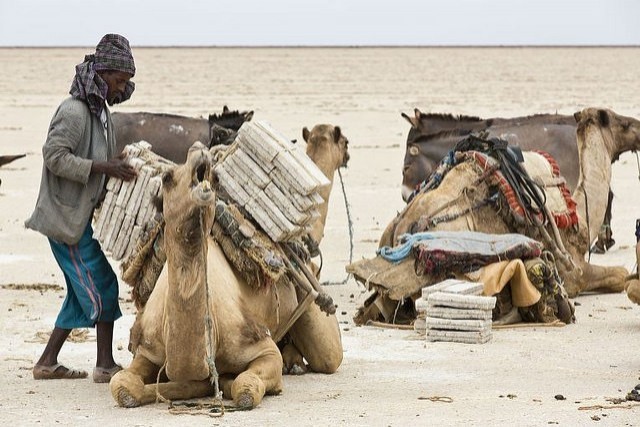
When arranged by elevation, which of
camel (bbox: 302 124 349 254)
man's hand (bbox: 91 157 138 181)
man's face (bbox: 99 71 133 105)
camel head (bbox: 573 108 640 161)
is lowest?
man's hand (bbox: 91 157 138 181)

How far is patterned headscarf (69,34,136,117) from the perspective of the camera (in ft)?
27.8

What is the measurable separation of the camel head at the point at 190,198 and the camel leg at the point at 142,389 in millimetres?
923

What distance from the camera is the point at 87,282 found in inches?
337

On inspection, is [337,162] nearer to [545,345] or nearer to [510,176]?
[510,176]

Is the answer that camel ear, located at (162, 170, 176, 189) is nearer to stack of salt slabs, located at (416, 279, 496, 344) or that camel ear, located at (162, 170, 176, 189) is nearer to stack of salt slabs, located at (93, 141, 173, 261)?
stack of salt slabs, located at (93, 141, 173, 261)

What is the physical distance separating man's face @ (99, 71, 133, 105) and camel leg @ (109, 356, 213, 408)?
1.68 meters

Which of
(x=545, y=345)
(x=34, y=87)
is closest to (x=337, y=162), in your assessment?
(x=545, y=345)

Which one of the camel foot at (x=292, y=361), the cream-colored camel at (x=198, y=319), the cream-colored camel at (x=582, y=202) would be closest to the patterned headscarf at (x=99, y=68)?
the cream-colored camel at (x=198, y=319)

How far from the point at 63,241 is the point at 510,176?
458 cm

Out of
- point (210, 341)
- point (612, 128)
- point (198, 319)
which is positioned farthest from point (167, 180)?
point (612, 128)

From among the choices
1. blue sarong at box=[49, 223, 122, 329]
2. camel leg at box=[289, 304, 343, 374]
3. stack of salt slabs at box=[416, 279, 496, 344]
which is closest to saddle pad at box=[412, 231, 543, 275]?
stack of salt slabs at box=[416, 279, 496, 344]

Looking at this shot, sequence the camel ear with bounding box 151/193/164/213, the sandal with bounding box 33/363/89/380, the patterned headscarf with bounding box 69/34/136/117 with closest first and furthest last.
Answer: the camel ear with bounding box 151/193/164/213 < the patterned headscarf with bounding box 69/34/136/117 < the sandal with bounding box 33/363/89/380

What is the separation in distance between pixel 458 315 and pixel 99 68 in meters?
3.29

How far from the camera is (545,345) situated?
10.3 m
